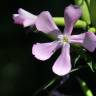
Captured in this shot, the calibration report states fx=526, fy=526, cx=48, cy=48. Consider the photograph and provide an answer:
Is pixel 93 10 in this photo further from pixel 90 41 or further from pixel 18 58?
pixel 18 58

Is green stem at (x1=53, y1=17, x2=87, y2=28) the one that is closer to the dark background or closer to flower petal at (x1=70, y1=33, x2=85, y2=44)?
flower petal at (x1=70, y1=33, x2=85, y2=44)

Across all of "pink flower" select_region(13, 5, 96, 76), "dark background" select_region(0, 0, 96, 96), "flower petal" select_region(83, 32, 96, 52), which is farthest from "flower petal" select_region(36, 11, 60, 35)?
"dark background" select_region(0, 0, 96, 96)

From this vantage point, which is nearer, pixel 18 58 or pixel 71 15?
pixel 71 15

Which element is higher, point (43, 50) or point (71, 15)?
point (71, 15)

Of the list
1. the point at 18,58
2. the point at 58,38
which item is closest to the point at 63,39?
the point at 58,38

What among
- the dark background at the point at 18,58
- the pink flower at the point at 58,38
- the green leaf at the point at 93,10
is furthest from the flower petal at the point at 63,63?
the dark background at the point at 18,58
